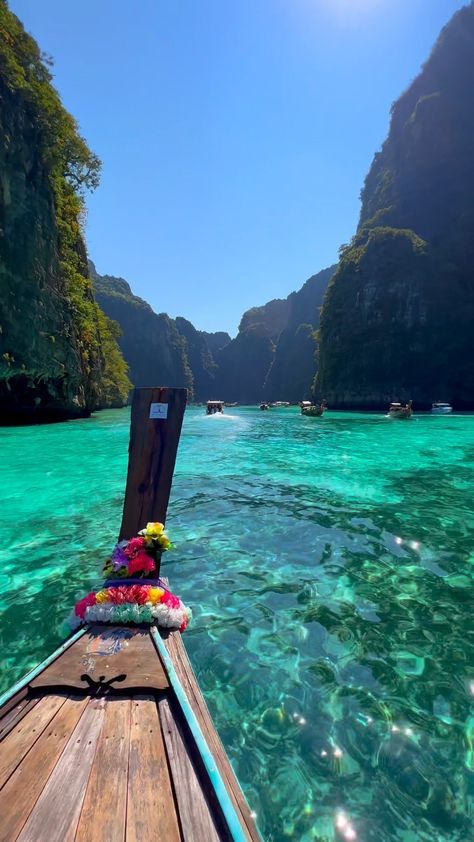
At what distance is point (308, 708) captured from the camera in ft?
10.8

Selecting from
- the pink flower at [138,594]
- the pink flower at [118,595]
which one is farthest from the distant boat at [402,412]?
the pink flower at [118,595]

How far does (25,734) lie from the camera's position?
221cm

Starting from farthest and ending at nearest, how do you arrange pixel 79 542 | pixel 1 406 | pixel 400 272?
1. pixel 400 272
2. pixel 1 406
3. pixel 79 542

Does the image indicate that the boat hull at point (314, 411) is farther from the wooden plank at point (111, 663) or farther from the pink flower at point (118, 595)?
the wooden plank at point (111, 663)

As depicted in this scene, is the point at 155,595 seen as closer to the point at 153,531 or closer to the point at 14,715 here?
the point at 153,531

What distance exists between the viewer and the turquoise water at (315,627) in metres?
2.65

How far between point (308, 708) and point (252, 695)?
502 mm

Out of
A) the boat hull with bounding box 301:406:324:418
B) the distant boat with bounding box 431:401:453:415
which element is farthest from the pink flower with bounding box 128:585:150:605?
the distant boat with bounding box 431:401:453:415

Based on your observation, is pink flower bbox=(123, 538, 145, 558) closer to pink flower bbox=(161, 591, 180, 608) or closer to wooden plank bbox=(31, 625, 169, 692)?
pink flower bbox=(161, 591, 180, 608)

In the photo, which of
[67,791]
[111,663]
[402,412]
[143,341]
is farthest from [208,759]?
[143,341]

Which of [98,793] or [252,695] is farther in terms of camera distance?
[252,695]

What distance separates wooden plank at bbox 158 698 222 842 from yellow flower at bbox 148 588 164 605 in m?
1.37

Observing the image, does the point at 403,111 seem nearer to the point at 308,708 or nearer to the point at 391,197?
the point at 391,197

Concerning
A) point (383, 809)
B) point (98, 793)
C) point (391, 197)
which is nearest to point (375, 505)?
point (383, 809)
